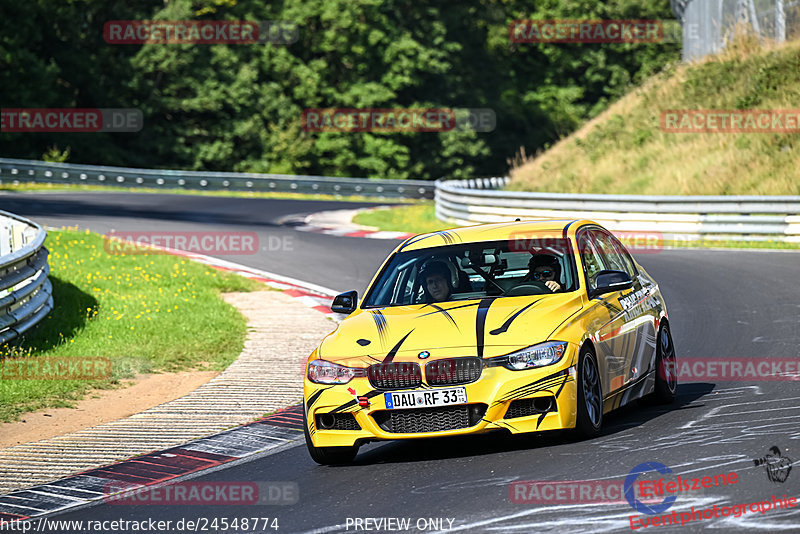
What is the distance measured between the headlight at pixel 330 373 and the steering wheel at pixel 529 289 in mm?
1430

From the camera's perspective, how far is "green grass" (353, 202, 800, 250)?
2348 centimetres

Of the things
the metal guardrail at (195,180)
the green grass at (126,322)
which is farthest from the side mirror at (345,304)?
the metal guardrail at (195,180)

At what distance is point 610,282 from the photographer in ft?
27.6

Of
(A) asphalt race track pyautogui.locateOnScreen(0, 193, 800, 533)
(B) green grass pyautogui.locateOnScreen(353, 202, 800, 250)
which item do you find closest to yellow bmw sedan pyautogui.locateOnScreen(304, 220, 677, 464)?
(A) asphalt race track pyautogui.locateOnScreen(0, 193, 800, 533)

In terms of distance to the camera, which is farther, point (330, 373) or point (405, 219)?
point (405, 219)

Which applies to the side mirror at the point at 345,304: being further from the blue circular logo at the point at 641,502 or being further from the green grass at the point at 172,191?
the green grass at the point at 172,191

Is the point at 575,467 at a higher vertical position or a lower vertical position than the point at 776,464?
lower

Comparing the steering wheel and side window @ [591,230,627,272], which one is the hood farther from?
side window @ [591,230,627,272]

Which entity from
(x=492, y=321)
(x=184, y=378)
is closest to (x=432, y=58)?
(x=184, y=378)

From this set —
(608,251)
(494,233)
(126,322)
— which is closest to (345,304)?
(494,233)

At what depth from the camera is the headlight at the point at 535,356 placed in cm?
761

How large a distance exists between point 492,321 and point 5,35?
4958 centimetres

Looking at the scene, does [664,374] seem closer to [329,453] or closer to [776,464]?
[776,464]

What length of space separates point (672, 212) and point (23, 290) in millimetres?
15370
